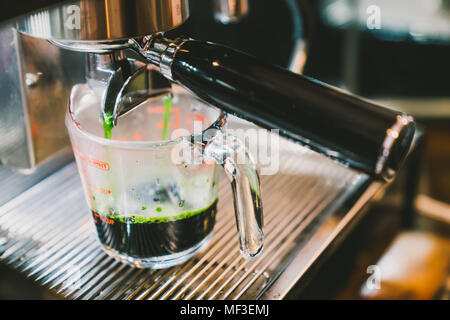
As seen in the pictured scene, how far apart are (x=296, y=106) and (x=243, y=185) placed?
92 millimetres

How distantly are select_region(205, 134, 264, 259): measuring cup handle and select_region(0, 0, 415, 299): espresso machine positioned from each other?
4 cm

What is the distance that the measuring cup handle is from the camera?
421mm

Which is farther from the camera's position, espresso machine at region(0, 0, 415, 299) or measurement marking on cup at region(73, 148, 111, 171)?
measurement marking on cup at region(73, 148, 111, 171)

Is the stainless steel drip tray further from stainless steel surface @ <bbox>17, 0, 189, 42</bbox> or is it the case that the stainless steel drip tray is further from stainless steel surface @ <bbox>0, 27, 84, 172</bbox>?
stainless steel surface @ <bbox>17, 0, 189, 42</bbox>

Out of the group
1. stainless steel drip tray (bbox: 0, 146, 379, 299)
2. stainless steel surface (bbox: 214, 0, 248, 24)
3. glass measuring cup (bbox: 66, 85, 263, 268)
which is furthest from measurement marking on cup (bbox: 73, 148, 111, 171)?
stainless steel surface (bbox: 214, 0, 248, 24)

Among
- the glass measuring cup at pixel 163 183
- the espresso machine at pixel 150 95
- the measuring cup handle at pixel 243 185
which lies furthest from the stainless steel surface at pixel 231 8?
the measuring cup handle at pixel 243 185

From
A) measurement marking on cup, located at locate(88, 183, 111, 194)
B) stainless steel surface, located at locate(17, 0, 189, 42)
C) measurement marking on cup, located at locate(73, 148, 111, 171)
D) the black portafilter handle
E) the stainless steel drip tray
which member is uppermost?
stainless steel surface, located at locate(17, 0, 189, 42)

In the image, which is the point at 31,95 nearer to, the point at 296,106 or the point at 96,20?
the point at 96,20

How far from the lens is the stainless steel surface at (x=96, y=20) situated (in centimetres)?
37

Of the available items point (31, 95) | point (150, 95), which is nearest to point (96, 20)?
point (150, 95)

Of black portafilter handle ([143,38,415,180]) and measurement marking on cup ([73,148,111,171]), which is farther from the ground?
black portafilter handle ([143,38,415,180])

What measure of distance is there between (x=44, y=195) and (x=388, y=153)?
1.37 feet
